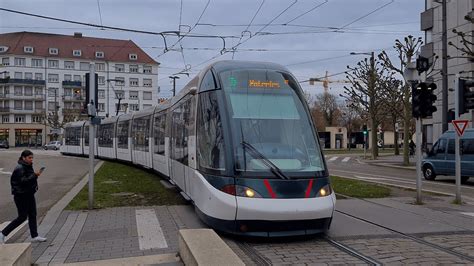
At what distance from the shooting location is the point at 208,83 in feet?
31.3

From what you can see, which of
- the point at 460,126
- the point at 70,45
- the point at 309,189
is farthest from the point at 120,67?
the point at 309,189

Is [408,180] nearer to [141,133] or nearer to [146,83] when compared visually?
[141,133]

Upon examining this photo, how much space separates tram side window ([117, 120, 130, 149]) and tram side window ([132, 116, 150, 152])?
210 cm

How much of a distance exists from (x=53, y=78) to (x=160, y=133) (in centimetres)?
8813

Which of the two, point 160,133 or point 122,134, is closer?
point 160,133

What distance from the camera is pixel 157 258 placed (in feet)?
23.1

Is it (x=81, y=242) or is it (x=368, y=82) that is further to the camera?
(x=368, y=82)

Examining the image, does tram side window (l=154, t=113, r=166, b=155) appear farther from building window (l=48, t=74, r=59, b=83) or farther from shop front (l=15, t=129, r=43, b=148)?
building window (l=48, t=74, r=59, b=83)

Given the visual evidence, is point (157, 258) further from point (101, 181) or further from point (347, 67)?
point (347, 67)

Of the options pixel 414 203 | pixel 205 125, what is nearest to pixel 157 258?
pixel 205 125

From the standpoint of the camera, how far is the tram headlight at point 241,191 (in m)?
7.81

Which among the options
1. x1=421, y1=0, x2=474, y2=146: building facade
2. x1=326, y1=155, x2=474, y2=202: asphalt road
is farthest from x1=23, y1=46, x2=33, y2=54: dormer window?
x1=326, y1=155, x2=474, y2=202: asphalt road

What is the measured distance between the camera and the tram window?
9305 mm

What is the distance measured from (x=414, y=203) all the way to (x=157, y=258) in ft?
27.3
